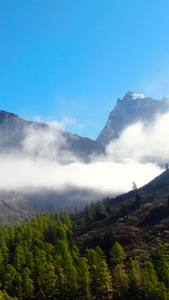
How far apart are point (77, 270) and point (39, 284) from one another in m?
9.75

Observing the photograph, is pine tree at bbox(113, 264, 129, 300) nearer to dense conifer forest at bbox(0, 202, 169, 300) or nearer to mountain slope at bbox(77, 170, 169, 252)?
dense conifer forest at bbox(0, 202, 169, 300)

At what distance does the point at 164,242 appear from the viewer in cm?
8100

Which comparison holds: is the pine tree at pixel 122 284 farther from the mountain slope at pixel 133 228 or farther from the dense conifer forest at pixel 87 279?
the mountain slope at pixel 133 228

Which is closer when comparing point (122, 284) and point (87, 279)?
point (122, 284)

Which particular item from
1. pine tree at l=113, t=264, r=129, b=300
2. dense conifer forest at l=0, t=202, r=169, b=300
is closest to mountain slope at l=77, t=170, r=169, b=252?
dense conifer forest at l=0, t=202, r=169, b=300

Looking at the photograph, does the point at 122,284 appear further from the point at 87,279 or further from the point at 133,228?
the point at 133,228

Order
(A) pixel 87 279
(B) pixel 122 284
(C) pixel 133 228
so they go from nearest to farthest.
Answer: (B) pixel 122 284, (A) pixel 87 279, (C) pixel 133 228

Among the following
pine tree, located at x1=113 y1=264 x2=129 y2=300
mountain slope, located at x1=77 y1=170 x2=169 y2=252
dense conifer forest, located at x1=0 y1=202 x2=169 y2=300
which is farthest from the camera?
mountain slope, located at x1=77 y1=170 x2=169 y2=252

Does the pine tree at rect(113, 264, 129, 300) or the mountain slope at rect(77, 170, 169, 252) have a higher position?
the mountain slope at rect(77, 170, 169, 252)

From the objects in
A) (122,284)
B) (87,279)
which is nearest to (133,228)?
(122,284)

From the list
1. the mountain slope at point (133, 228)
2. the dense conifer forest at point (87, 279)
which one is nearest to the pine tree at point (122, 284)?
the dense conifer forest at point (87, 279)

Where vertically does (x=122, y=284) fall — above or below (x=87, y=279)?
below

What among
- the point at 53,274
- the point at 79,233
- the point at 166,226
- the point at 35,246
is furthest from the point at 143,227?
the point at 53,274

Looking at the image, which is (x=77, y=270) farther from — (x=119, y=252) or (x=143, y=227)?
(x=143, y=227)
